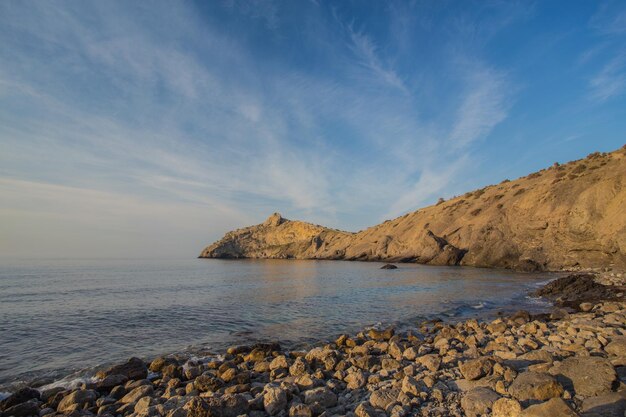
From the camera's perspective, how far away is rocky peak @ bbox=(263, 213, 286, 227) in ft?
604

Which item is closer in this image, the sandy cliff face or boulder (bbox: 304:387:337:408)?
boulder (bbox: 304:387:337:408)

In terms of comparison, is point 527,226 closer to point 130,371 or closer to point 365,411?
point 365,411

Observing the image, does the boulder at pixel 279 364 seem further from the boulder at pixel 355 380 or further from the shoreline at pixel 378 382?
the boulder at pixel 355 380

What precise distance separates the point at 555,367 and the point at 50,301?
3568cm

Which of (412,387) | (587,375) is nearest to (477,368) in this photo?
(412,387)

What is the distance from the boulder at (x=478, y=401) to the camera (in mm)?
6723

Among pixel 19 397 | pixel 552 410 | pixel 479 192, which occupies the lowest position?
pixel 19 397

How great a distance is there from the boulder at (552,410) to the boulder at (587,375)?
1.70 metres

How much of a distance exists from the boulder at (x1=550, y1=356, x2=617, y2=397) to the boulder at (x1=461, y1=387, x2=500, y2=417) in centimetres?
165

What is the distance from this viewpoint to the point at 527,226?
59.0 metres

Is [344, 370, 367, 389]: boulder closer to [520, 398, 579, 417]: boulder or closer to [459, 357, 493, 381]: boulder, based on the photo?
[459, 357, 493, 381]: boulder

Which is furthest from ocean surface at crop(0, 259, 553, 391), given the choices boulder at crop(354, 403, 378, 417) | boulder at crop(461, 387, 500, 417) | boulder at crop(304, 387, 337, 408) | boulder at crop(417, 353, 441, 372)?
boulder at crop(461, 387, 500, 417)

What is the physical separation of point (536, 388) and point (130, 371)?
11.5 metres

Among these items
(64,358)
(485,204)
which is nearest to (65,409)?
(64,358)
